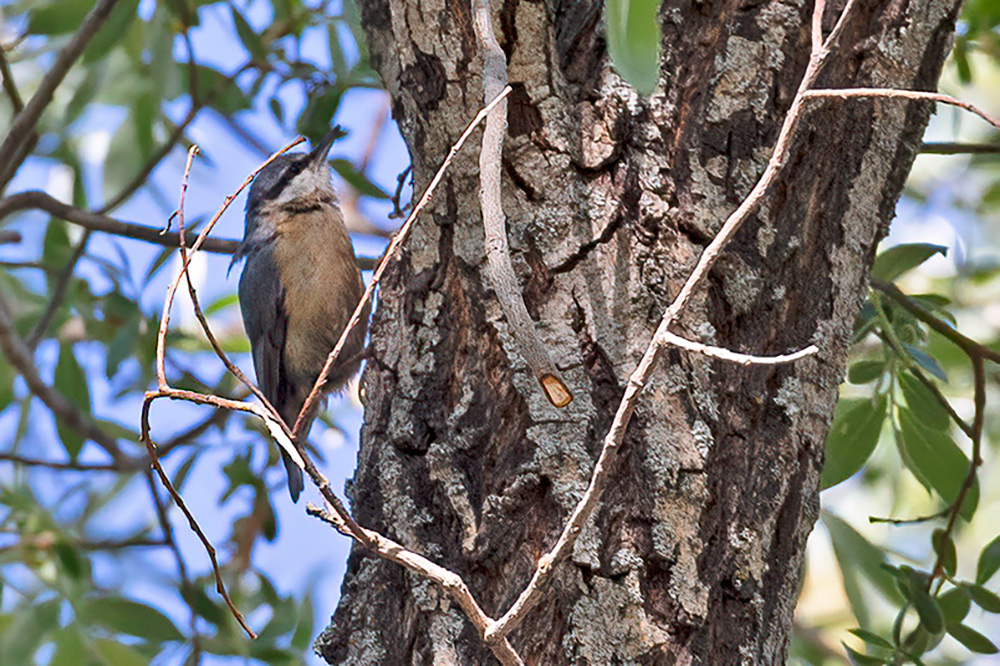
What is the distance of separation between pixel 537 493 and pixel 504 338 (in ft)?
0.81

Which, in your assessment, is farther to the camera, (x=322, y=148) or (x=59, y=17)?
(x=322, y=148)

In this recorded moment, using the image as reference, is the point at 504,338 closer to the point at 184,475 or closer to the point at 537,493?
the point at 537,493

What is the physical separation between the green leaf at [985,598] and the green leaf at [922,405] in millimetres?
332

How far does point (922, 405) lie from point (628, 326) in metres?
0.96

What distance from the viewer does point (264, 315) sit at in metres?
3.43

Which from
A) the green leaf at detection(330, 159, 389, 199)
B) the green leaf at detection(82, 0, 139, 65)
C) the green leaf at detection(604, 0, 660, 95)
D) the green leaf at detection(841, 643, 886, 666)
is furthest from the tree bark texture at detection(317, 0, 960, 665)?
the green leaf at detection(82, 0, 139, 65)

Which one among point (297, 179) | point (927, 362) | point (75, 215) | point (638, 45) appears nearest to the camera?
point (638, 45)

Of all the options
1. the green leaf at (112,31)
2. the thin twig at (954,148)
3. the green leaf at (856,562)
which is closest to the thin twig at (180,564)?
the green leaf at (112,31)

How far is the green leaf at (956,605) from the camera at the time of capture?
2.31 m

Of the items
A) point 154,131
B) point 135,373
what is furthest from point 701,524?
point 154,131

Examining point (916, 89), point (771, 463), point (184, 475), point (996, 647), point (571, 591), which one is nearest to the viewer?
point (571, 591)

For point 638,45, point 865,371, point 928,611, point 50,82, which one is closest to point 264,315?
point 50,82

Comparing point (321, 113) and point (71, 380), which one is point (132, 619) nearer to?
point (71, 380)

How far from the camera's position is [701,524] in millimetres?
1583
